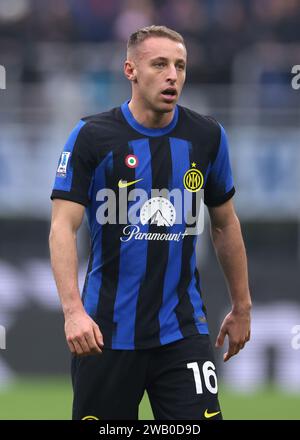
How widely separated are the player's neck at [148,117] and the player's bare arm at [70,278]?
0.53m

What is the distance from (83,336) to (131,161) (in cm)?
92

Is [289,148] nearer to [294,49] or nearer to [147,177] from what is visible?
[294,49]

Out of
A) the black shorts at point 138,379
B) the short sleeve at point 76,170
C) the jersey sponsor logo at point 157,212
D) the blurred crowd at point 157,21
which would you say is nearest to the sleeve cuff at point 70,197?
the short sleeve at point 76,170

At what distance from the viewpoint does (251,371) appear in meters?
12.2

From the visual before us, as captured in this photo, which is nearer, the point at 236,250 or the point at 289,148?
the point at 236,250

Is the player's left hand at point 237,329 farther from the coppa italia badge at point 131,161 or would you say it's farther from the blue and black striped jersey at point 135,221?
the coppa italia badge at point 131,161

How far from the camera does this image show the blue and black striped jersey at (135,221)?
18.7ft

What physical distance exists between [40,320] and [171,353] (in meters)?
6.47

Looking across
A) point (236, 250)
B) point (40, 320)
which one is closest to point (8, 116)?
point (40, 320)

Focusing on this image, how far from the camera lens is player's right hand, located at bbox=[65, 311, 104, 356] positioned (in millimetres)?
5344

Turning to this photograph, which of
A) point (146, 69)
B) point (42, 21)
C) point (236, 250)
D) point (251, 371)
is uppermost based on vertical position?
point (42, 21)

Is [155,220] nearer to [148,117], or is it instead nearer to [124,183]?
[124,183]
